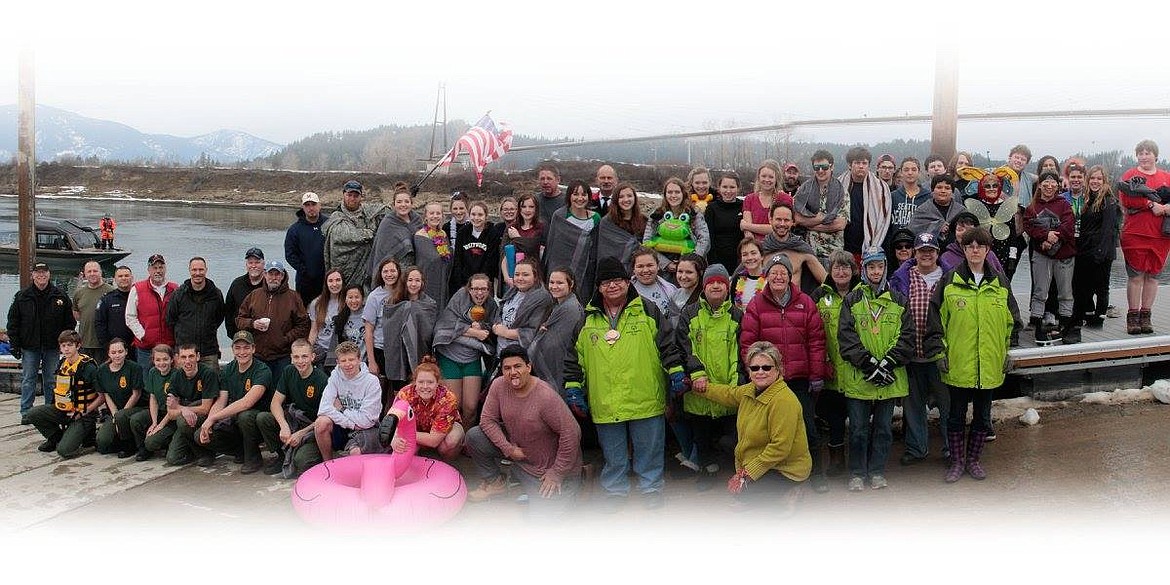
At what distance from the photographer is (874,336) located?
16.6 feet

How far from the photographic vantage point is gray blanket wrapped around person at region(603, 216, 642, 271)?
20.4 ft

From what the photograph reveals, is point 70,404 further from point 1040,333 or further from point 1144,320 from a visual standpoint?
point 1144,320

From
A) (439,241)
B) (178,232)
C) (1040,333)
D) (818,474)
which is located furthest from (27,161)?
(178,232)

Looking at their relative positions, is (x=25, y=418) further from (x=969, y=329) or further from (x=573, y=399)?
(x=969, y=329)

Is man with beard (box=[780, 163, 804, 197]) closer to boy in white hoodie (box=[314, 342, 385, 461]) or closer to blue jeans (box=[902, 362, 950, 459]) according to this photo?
blue jeans (box=[902, 362, 950, 459])

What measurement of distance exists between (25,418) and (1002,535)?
7061 mm

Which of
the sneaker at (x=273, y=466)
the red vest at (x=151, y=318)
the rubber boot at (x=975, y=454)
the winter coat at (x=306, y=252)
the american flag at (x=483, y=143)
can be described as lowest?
the sneaker at (x=273, y=466)

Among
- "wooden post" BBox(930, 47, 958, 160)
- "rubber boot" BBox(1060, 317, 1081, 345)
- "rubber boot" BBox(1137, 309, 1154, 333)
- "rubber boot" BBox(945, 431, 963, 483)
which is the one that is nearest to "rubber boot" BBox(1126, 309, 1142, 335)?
"rubber boot" BBox(1137, 309, 1154, 333)

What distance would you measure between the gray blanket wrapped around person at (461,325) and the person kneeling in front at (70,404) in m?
2.96

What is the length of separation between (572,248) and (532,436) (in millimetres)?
1783

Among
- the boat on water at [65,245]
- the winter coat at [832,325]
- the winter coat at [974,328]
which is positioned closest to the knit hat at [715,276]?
the winter coat at [832,325]

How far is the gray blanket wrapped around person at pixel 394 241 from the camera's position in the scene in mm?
6660

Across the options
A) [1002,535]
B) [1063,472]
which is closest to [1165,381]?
[1063,472]

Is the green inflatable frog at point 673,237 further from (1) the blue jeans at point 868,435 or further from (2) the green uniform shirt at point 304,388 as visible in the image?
(2) the green uniform shirt at point 304,388
